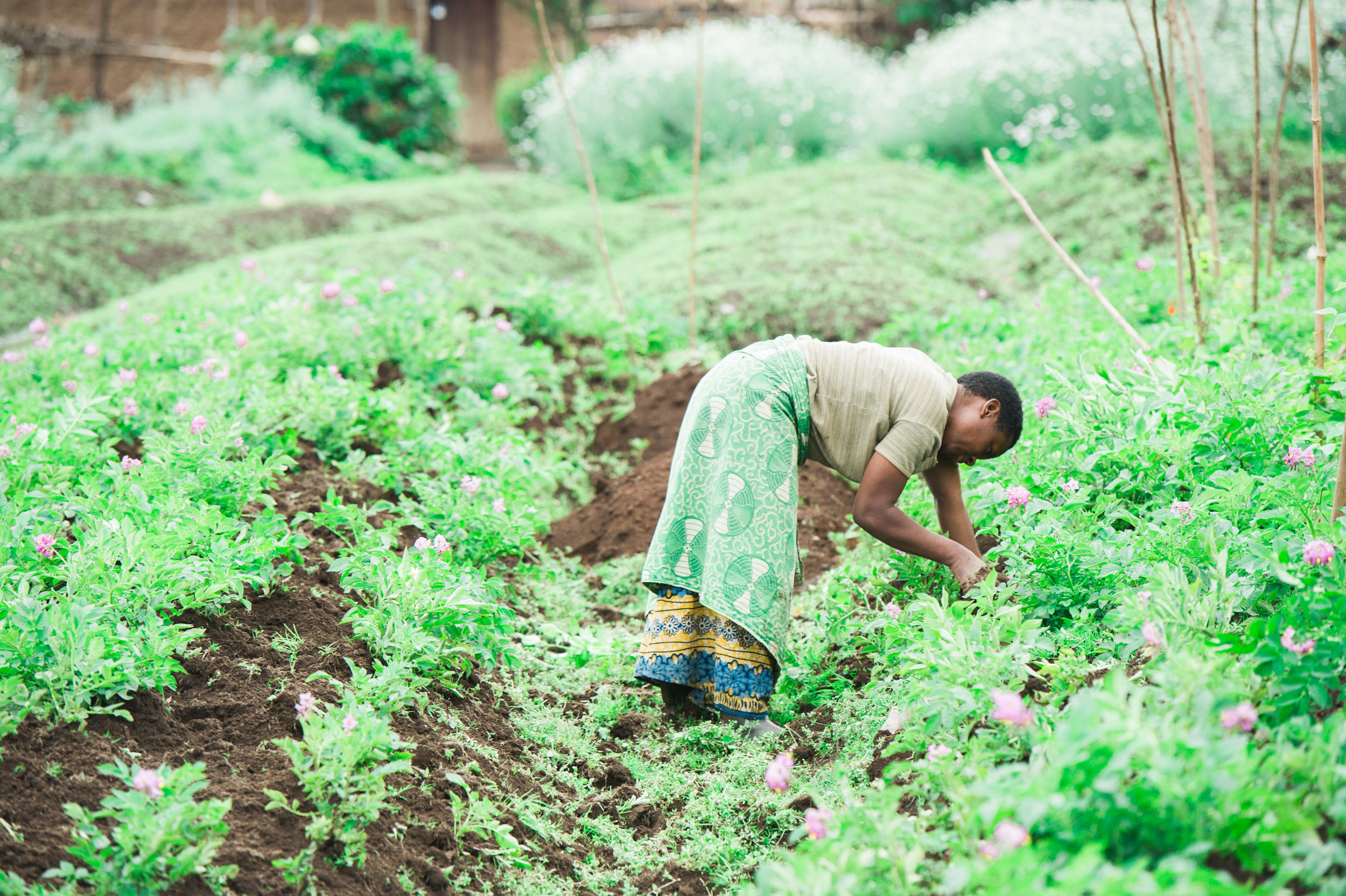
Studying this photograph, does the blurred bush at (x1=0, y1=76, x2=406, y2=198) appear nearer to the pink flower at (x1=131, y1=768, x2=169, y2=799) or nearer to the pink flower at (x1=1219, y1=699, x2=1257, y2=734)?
the pink flower at (x1=131, y1=768, x2=169, y2=799)

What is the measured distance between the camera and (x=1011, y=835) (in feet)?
4.26

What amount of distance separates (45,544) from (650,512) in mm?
1930

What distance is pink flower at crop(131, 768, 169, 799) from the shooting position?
160 cm

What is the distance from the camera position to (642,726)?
2619 millimetres

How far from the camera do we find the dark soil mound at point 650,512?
3.49 metres

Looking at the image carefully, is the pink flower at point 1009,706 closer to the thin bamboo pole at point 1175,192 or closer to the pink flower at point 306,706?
the pink flower at point 306,706

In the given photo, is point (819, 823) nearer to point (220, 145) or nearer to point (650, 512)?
point (650, 512)

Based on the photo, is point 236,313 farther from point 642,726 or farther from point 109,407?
point 642,726

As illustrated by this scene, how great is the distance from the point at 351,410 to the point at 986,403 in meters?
2.07

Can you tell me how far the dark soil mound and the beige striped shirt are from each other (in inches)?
33.7

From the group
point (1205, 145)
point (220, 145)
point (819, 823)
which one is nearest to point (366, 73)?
point (220, 145)

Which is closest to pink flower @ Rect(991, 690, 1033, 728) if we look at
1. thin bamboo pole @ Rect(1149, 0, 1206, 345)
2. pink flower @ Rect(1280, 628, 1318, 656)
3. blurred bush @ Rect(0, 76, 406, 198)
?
pink flower @ Rect(1280, 628, 1318, 656)

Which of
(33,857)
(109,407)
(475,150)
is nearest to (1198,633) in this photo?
(33,857)

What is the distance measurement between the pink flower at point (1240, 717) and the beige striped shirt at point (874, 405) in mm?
1014
